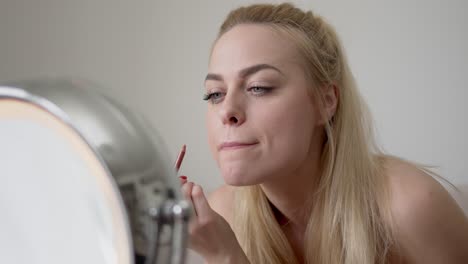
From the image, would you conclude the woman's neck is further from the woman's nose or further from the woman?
the woman's nose

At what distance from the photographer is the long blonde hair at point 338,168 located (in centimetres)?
97

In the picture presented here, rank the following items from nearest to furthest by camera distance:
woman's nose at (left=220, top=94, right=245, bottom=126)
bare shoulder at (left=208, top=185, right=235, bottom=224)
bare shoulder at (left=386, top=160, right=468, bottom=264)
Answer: woman's nose at (left=220, top=94, right=245, bottom=126) → bare shoulder at (left=386, top=160, right=468, bottom=264) → bare shoulder at (left=208, top=185, right=235, bottom=224)

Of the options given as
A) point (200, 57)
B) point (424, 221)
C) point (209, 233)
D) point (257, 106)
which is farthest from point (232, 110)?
point (200, 57)

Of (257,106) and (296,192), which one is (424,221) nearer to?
(296,192)

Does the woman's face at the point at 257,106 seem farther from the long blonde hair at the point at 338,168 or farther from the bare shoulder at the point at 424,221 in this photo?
the bare shoulder at the point at 424,221

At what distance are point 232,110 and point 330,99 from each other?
0.81 ft

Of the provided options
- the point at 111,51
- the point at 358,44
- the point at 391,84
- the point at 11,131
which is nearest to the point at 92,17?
the point at 111,51

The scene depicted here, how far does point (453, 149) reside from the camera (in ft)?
5.06

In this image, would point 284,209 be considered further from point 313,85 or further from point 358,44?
point 358,44

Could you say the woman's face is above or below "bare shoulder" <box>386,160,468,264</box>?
above

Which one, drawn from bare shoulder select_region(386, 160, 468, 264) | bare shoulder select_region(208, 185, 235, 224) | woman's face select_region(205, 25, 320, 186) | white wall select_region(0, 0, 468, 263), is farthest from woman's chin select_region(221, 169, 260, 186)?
white wall select_region(0, 0, 468, 263)

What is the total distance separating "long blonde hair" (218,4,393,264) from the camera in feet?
3.19

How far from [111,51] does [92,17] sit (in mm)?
119

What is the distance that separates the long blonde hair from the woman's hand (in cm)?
26
